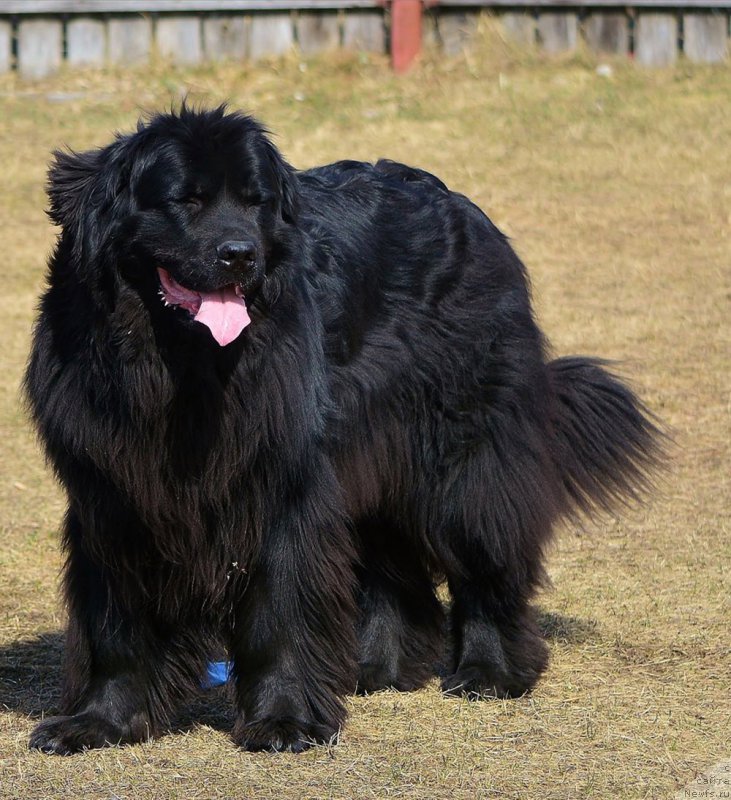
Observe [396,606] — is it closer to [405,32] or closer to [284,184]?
[284,184]

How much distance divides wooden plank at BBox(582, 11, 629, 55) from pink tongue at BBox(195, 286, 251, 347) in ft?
29.3

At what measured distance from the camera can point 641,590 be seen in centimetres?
577

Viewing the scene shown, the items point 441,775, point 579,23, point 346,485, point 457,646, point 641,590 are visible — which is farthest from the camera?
point 579,23

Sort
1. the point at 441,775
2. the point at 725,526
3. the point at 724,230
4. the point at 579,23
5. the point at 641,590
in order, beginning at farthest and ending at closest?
the point at 579,23 → the point at 724,230 → the point at 725,526 → the point at 641,590 → the point at 441,775

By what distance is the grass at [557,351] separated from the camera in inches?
154

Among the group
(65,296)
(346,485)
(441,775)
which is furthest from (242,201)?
(441,775)

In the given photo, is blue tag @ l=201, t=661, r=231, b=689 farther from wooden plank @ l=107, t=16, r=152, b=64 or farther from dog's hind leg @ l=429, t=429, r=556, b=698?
wooden plank @ l=107, t=16, r=152, b=64

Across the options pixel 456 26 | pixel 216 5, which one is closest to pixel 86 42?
pixel 216 5

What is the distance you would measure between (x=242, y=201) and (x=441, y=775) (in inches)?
68.0

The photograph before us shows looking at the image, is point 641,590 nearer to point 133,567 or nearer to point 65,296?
point 133,567

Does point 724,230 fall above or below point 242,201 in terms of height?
below

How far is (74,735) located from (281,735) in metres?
0.62

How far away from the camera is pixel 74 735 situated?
4.09 meters

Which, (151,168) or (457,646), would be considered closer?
(151,168)
